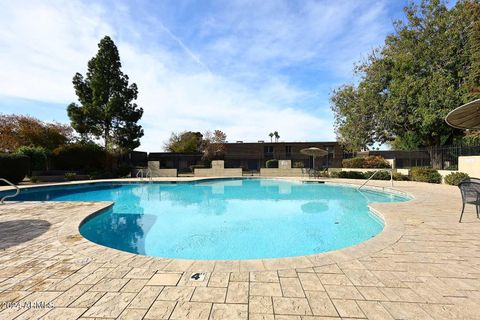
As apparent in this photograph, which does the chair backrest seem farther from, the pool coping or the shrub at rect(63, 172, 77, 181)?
the shrub at rect(63, 172, 77, 181)

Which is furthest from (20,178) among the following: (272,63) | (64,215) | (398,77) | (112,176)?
(398,77)

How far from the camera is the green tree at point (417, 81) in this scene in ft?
49.6

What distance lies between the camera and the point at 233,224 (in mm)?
7543

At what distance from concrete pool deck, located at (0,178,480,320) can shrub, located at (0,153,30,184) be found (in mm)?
14652

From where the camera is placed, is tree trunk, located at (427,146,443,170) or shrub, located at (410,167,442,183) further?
tree trunk, located at (427,146,443,170)

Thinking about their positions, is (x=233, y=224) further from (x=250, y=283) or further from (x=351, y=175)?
(x=351, y=175)

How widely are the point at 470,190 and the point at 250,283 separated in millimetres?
5351

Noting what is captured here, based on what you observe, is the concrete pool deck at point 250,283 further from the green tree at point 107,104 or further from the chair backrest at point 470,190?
the green tree at point 107,104

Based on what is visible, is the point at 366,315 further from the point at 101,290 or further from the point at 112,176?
the point at 112,176

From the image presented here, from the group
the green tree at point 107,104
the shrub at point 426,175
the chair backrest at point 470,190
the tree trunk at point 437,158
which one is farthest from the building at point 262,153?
the chair backrest at point 470,190

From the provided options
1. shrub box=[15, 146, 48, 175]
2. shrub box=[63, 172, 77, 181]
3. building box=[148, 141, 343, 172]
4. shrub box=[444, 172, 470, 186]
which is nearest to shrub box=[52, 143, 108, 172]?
shrub box=[15, 146, 48, 175]

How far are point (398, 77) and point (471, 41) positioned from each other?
13.2 feet

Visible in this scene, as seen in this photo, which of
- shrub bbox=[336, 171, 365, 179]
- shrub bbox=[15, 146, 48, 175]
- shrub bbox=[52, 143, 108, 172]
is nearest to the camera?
shrub bbox=[15, 146, 48, 175]

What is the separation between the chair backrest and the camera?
5.02m
